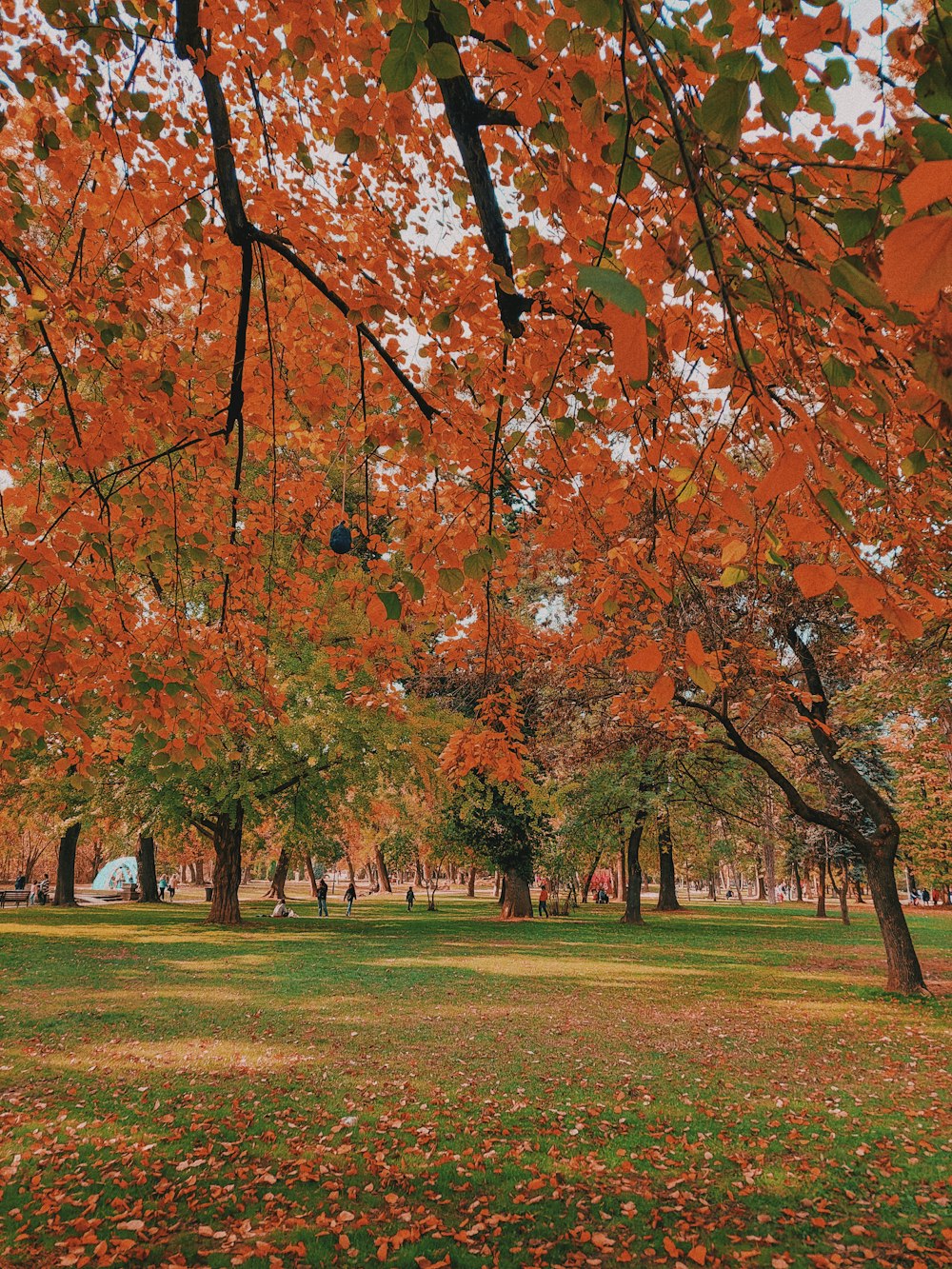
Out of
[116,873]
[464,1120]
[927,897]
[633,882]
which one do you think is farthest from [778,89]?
[927,897]

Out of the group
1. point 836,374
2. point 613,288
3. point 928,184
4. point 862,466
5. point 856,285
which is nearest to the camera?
point 928,184

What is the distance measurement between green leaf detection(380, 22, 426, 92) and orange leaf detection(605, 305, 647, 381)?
987mm

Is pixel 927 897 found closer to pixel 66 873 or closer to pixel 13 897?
pixel 66 873

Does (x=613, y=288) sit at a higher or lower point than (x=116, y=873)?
higher

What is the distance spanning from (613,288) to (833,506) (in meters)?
0.69

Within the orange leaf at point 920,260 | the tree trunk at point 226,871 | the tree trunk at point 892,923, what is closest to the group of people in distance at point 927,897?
the tree trunk at point 892,923

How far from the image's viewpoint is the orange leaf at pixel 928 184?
0.68 meters

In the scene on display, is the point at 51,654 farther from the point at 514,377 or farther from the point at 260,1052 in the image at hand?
the point at 260,1052

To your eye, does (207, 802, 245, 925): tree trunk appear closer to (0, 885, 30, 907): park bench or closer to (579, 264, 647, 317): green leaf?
(0, 885, 30, 907): park bench

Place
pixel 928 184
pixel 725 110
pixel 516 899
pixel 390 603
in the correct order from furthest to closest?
pixel 516 899, pixel 390 603, pixel 725 110, pixel 928 184

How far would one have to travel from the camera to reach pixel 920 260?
2.43ft

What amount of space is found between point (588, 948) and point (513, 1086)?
1138 cm

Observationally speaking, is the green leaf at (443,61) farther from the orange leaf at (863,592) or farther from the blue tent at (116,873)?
the blue tent at (116,873)

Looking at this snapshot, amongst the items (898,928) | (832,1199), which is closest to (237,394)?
(832,1199)
